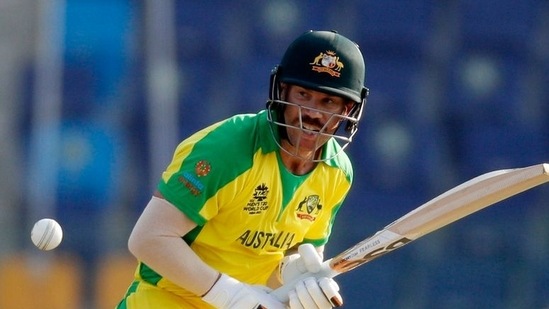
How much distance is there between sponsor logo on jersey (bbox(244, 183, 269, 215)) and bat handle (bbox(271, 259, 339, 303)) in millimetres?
231

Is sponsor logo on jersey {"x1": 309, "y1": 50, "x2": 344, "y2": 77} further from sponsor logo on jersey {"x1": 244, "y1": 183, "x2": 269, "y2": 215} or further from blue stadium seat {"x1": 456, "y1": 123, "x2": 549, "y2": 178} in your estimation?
blue stadium seat {"x1": 456, "y1": 123, "x2": 549, "y2": 178}

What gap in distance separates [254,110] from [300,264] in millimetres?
2716

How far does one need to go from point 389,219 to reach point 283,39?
1115mm

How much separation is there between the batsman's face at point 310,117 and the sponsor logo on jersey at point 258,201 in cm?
15

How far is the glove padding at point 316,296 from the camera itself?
3307 millimetres

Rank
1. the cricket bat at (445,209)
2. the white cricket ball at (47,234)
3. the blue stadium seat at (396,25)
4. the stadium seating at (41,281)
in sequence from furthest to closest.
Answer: the blue stadium seat at (396,25), the stadium seating at (41,281), the white cricket ball at (47,234), the cricket bat at (445,209)

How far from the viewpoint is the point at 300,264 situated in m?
3.52

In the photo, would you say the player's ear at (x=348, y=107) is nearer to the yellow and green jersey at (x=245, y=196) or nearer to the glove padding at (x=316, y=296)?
the yellow and green jersey at (x=245, y=196)

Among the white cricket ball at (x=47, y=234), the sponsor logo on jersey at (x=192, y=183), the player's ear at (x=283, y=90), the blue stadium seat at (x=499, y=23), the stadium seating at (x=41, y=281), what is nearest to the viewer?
the sponsor logo on jersey at (x=192, y=183)

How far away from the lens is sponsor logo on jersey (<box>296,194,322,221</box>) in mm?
3566

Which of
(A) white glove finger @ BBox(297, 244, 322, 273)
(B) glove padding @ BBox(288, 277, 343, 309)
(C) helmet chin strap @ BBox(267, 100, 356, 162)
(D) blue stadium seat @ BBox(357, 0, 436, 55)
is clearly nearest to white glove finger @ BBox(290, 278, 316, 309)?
(B) glove padding @ BBox(288, 277, 343, 309)

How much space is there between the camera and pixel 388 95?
6.32 m

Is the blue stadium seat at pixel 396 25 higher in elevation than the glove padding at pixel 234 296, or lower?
higher

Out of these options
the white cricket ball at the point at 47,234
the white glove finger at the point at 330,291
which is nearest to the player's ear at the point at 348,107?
the white glove finger at the point at 330,291
